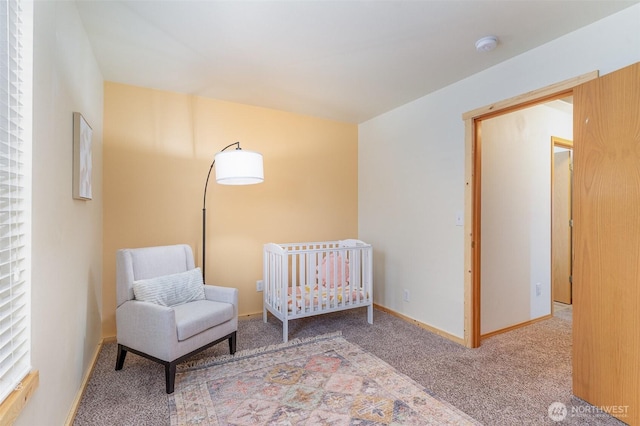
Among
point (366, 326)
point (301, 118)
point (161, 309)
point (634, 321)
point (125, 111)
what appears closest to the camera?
point (634, 321)

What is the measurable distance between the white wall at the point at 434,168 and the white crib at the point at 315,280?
0.49 metres

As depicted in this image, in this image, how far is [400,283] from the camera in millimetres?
3383

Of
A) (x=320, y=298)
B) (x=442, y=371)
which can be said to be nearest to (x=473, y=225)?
(x=442, y=371)

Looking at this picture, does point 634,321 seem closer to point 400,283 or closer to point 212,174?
point 400,283

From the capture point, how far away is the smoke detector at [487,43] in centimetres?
207

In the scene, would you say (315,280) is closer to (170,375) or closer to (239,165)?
(239,165)

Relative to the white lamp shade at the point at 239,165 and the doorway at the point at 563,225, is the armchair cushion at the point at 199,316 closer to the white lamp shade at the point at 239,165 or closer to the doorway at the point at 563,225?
the white lamp shade at the point at 239,165

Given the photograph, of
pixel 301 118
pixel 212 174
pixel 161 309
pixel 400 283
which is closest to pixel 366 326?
pixel 400 283

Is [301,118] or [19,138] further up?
[301,118]

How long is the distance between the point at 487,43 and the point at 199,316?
8.91ft

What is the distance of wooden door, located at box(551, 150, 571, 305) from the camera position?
12.8 ft

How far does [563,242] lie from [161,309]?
4.54m

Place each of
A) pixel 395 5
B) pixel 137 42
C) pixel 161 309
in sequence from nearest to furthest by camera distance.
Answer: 1. pixel 395 5
2. pixel 161 309
3. pixel 137 42

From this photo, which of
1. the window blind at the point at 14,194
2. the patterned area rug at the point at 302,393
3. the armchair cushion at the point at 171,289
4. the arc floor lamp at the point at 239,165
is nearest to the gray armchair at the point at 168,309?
the armchair cushion at the point at 171,289
